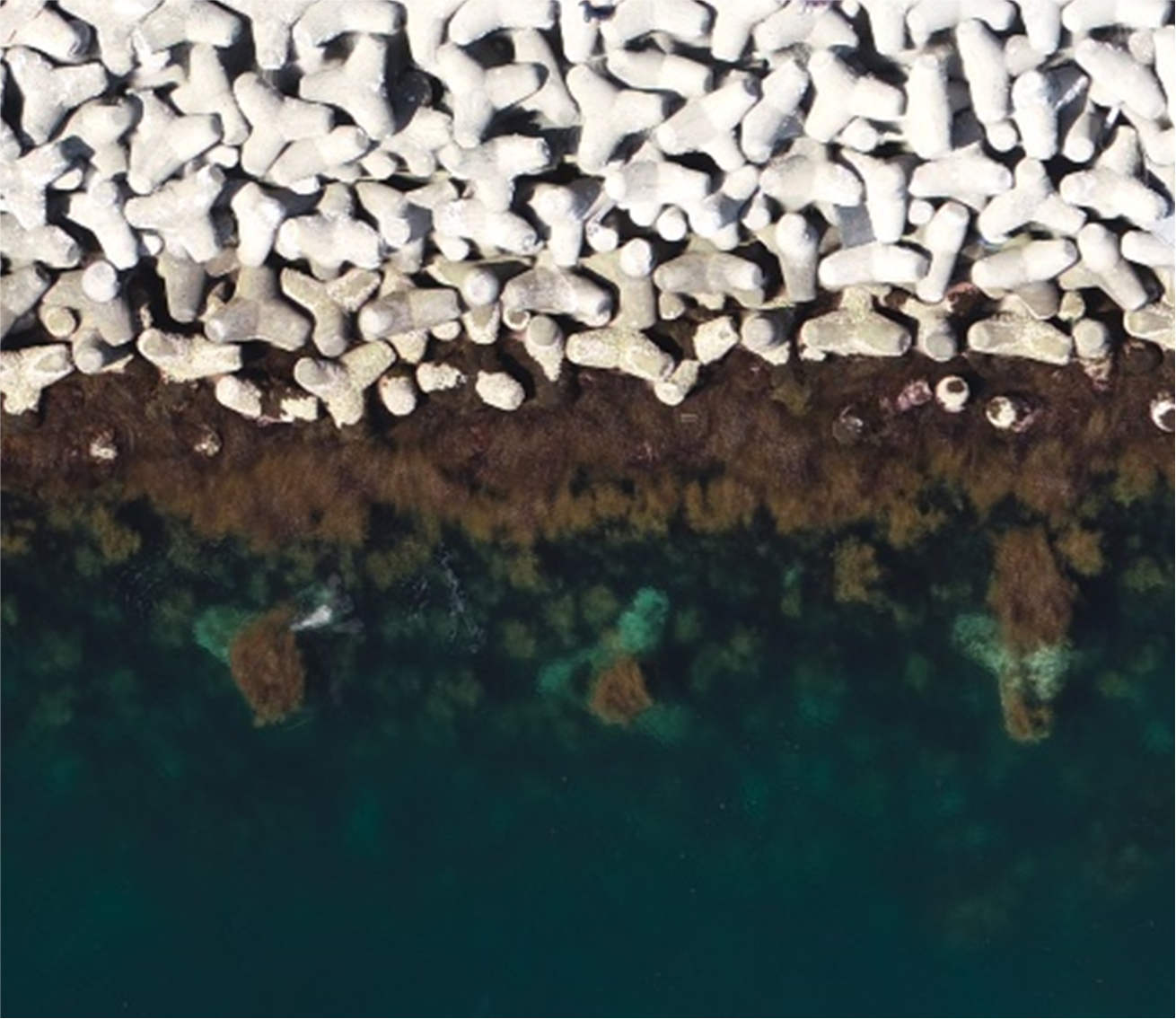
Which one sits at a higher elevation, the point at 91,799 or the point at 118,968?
the point at 91,799

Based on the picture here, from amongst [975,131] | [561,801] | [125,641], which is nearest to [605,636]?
[561,801]

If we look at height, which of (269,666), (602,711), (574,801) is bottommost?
(574,801)

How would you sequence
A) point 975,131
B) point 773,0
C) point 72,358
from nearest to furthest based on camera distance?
1. point 773,0
2. point 975,131
3. point 72,358

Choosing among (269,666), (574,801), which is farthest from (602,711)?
(269,666)

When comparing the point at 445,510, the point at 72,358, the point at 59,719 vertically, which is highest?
the point at 72,358

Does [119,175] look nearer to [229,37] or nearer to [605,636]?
[229,37]

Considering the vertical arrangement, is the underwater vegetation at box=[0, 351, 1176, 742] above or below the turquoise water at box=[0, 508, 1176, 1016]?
above

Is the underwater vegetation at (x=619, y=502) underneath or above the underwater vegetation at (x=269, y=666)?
above

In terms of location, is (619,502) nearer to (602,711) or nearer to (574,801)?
(602,711)
